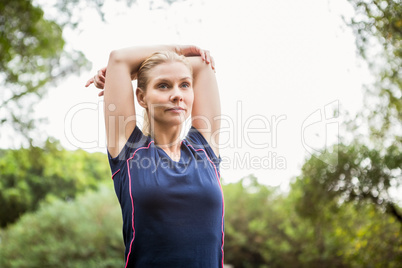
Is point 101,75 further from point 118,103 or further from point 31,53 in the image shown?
point 31,53

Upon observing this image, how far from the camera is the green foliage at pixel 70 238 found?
8.87m

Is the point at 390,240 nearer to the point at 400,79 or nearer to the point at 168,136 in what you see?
the point at 400,79

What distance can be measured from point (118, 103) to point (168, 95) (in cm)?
15

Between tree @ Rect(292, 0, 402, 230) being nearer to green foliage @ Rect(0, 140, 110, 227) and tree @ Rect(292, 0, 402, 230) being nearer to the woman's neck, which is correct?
the woman's neck

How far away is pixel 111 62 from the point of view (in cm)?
127

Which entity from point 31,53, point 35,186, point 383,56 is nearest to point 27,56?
point 31,53

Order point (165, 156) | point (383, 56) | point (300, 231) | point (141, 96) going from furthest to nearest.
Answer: point (300, 231)
point (383, 56)
point (141, 96)
point (165, 156)

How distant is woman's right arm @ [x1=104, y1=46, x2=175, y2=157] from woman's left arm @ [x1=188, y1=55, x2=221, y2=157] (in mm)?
263

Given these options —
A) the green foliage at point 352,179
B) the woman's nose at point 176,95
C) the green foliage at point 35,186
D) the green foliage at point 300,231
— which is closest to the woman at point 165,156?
the woman's nose at point 176,95

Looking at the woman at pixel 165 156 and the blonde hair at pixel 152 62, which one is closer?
the woman at pixel 165 156

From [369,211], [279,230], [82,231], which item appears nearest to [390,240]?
[369,211]

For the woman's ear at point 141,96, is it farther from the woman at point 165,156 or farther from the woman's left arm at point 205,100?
the woman's left arm at point 205,100

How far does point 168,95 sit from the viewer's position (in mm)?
1248

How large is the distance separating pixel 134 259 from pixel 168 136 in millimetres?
394
